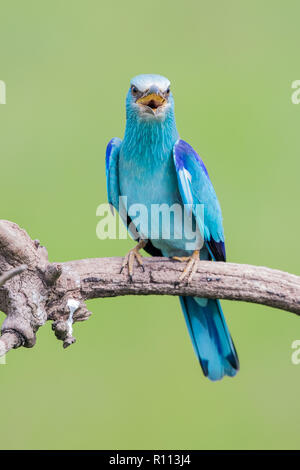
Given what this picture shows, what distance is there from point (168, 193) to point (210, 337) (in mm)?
550

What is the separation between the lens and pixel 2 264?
1976mm

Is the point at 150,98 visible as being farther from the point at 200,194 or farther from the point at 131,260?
the point at 131,260

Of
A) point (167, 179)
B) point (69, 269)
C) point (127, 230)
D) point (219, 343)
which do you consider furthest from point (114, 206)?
point (219, 343)

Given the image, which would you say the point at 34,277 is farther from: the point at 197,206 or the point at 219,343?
the point at 219,343

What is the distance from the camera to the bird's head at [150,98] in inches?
84.0

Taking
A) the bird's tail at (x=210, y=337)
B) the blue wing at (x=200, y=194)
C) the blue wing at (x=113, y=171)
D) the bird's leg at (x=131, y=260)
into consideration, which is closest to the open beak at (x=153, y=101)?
the blue wing at (x=200, y=194)

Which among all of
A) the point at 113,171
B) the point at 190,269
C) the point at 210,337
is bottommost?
the point at 210,337

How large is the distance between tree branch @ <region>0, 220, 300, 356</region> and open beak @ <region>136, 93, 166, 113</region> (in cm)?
51

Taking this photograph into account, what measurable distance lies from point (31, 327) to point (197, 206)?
2.39ft

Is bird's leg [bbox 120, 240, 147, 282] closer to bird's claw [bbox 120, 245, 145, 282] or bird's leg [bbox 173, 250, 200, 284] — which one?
bird's claw [bbox 120, 245, 145, 282]

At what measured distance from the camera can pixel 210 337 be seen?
243 cm

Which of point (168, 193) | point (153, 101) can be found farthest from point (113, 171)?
point (153, 101)

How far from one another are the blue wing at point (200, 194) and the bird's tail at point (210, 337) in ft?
0.67

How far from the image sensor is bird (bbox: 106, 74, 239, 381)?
2.21 meters
